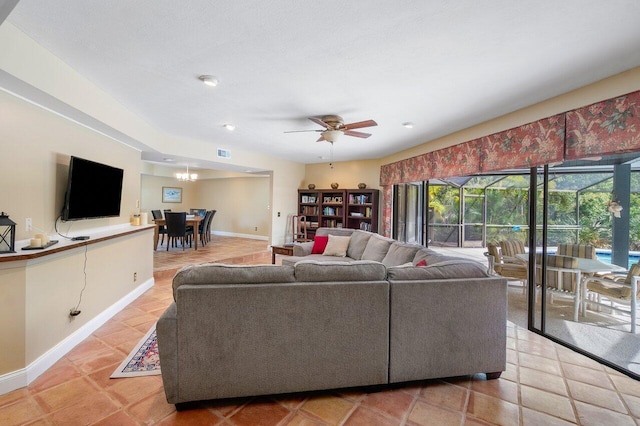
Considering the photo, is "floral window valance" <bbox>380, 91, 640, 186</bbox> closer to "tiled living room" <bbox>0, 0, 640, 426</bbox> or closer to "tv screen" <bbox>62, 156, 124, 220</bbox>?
"tiled living room" <bbox>0, 0, 640, 426</bbox>

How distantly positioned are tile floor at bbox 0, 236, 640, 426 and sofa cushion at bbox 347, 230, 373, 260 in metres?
2.30

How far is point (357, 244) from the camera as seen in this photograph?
14.8ft

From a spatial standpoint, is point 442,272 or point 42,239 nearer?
point 442,272

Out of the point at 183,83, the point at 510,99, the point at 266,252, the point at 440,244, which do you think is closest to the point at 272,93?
the point at 183,83

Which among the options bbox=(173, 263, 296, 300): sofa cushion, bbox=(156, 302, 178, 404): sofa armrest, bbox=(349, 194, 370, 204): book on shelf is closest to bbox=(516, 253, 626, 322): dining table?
bbox=(173, 263, 296, 300): sofa cushion

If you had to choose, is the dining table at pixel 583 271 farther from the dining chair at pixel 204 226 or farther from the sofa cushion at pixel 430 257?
the dining chair at pixel 204 226

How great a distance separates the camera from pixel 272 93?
9.73ft

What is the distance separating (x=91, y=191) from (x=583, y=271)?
209 inches

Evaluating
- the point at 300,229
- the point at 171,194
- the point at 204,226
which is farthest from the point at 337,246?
the point at 171,194

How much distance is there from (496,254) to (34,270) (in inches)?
210

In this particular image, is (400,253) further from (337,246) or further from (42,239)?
(42,239)

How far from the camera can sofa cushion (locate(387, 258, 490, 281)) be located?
81.1 inches

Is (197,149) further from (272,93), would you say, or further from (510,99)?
(510,99)

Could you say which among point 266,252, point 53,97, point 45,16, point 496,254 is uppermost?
point 45,16
